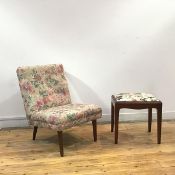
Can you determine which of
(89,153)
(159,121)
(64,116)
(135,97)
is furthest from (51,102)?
(159,121)

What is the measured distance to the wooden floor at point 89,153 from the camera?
105 inches

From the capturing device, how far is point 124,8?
12.3ft

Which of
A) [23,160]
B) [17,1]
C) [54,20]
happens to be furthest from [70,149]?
[17,1]

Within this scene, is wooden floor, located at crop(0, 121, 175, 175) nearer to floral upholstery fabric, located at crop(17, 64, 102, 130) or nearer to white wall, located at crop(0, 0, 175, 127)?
floral upholstery fabric, located at crop(17, 64, 102, 130)

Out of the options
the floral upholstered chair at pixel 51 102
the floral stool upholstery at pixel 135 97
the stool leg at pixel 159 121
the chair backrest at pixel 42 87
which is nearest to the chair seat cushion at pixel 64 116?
the floral upholstered chair at pixel 51 102

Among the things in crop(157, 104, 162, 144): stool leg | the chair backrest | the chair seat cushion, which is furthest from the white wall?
crop(157, 104, 162, 144): stool leg

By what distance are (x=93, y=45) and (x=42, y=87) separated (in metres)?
0.91

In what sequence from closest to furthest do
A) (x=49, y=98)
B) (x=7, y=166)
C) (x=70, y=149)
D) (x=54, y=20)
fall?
(x=7, y=166) → (x=70, y=149) → (x=49, y=98) → (x=54, y=20)

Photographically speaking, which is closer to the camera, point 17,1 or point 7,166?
point 7,166

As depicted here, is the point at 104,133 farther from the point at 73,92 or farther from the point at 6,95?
the point at 6,95

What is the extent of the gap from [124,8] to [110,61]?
0.70 meters

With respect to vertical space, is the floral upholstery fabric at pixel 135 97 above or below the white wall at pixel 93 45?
below

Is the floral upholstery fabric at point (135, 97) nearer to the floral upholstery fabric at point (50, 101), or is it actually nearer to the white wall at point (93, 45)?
the floral upholstery fabric at point (50, 101)

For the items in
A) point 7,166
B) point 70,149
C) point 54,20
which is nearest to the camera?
point 7,166
